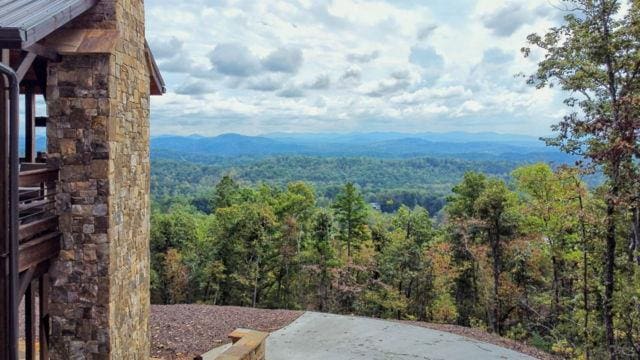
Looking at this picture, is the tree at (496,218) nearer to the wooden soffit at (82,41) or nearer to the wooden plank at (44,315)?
the wooden plank at (44,315)

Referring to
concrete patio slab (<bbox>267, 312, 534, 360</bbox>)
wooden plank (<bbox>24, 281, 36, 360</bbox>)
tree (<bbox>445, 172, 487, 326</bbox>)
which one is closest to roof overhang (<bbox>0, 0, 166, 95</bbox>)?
wooden plank (<bbox>24, 281, 36, 360</bbox>)

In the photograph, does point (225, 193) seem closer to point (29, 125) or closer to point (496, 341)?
point (496, 341)

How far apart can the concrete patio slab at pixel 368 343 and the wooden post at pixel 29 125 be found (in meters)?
5.44

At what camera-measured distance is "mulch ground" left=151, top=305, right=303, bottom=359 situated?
9.27 m

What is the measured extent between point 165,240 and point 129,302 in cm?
2090

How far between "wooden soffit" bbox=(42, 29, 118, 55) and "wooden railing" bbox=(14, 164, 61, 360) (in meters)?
1.19

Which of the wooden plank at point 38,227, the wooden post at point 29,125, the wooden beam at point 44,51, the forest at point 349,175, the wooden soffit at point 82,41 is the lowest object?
the forest at point 349,175

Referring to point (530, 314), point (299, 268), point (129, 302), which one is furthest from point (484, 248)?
point (129, 302)

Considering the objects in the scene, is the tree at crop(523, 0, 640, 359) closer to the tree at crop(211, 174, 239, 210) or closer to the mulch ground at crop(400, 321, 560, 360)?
the mulch ground at crop(400, 321, 560, 360)

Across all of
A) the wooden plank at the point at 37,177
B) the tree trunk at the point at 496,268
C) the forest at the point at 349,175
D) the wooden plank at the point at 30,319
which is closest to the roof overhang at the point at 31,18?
the wooden plank at the point at 37,177

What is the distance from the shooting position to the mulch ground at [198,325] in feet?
30.4

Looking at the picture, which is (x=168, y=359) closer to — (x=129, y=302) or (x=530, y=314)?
(x=129, y=302)

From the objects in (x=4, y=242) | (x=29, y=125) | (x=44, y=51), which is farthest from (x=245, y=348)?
(x=44, y=51)

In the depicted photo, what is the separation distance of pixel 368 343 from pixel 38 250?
7350mm
